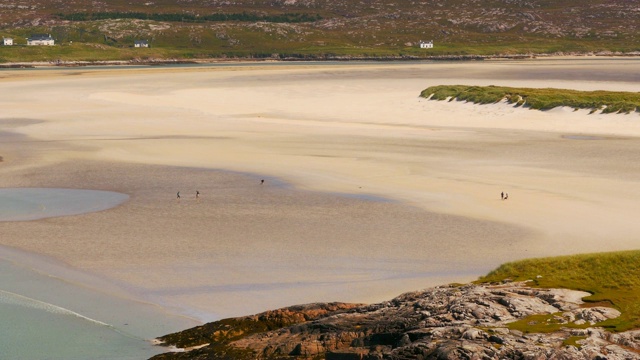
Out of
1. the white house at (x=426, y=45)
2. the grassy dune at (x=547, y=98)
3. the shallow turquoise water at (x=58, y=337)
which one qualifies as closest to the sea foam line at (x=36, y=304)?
the shallow turquoise water at (x=58, y=337)

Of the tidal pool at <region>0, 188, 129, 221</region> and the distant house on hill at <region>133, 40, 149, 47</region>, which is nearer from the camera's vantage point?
the tidal pool at <region>0, 188, 129, 221</region>

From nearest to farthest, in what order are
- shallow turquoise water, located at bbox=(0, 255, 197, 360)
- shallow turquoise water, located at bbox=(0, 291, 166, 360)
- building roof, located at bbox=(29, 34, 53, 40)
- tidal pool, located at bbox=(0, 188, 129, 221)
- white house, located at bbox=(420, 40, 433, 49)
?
shallow turquoise water, located at bbox=(0, 291, 166, 360) → shallow turquoise water, located at bbox=(0, 255, 197, 360) → tidal pool, located at bbox=(0, 188, 129, 221) → building roof, located at bbox=(29, 34, 53, 40) → white house, located at bbox=(420, 40, 433, 49)

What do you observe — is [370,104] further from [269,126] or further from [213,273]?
[213,273]

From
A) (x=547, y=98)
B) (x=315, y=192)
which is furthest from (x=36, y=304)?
(x=547, y=98)

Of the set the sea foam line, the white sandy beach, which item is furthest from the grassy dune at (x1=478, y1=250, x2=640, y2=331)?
the sea foam line

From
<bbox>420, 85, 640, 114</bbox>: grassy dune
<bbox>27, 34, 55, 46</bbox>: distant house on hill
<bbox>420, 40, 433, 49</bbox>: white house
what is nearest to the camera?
<bbox>420, 85, 640, 114</bbox>: grassy dune

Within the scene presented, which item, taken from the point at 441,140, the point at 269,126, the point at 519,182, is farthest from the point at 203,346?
the point at 269,126

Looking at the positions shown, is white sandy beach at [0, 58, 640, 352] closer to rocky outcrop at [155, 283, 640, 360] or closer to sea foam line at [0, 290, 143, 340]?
sea foam line at [0, 290, 143, 340]
